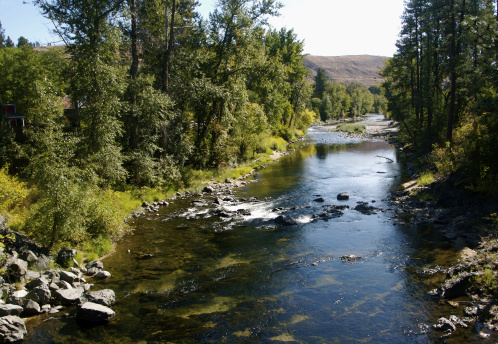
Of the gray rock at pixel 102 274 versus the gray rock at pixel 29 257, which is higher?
the gray rock at pixel 29 257

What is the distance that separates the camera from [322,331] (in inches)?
401

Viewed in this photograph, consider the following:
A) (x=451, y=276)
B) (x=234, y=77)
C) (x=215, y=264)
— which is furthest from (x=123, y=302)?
(x=234, y=77)

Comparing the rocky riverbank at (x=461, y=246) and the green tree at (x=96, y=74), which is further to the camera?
the green tree at (x=96, y=74)

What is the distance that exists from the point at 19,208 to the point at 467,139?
2430 centimetres

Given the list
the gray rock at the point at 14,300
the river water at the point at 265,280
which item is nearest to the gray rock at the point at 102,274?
the river water at the point at 265,280

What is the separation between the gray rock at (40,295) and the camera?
11.3m

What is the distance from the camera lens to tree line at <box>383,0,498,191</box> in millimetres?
19062

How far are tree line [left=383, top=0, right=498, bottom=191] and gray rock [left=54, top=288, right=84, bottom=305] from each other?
19526mm

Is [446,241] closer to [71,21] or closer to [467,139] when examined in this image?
[467,139]

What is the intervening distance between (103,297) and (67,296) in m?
1.24

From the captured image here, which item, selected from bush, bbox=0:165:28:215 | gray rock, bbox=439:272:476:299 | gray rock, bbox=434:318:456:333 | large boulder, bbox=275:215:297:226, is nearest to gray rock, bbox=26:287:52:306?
bush, bbox=0:165:28:215

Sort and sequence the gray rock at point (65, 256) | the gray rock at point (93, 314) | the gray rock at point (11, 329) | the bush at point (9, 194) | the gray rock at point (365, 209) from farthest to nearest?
the gray rock at point (365, 209) → the bush at point (9, 194) → the gray rock at point (65, 256) → the gray rock at point (93, 314) → the gray rock at point (11, 329)

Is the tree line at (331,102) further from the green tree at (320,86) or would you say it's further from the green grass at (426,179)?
the green grass at (426,179)

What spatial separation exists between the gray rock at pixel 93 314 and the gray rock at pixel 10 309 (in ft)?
5.41
